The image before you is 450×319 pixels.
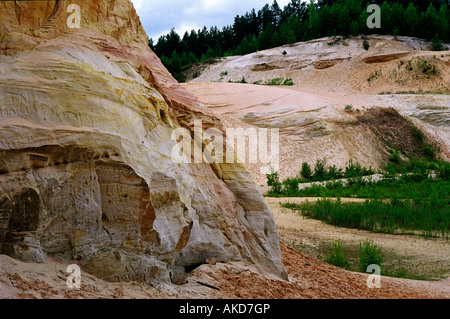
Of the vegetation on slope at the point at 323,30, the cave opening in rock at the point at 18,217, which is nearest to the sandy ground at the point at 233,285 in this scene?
the cave opening in rock at the point at 18,217

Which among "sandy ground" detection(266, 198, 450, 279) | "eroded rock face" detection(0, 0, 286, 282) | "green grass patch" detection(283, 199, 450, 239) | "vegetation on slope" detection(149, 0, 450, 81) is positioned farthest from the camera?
"vegetation on slope" detection(149, 0, 450, 81)

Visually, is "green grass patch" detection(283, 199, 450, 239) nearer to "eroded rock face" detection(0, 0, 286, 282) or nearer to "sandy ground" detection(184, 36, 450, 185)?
"eroded rock face" detection(0, 0, 286, 282)

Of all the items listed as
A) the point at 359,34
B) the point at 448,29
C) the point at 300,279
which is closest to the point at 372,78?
the point at 359,34

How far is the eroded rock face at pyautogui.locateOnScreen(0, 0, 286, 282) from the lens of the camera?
139 inches

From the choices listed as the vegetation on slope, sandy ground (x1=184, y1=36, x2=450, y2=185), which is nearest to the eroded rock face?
sandy ground (x1=184, y1=36, x2=450, y2=185)

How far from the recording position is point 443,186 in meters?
17.0

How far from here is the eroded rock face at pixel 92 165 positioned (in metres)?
3.52

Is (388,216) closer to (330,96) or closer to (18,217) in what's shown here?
(18,217)

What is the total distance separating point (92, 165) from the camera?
150 inches

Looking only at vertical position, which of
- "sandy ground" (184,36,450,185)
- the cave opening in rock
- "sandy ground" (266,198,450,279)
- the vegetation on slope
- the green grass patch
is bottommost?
"sandy ground" (266,198,450,279)

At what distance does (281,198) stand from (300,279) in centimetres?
1024

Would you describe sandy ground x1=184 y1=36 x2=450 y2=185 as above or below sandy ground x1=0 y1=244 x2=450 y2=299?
above

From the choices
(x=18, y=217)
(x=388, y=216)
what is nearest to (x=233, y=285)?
(x=18, y=217)

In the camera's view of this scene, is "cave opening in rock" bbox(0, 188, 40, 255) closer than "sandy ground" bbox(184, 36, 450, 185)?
Yes
